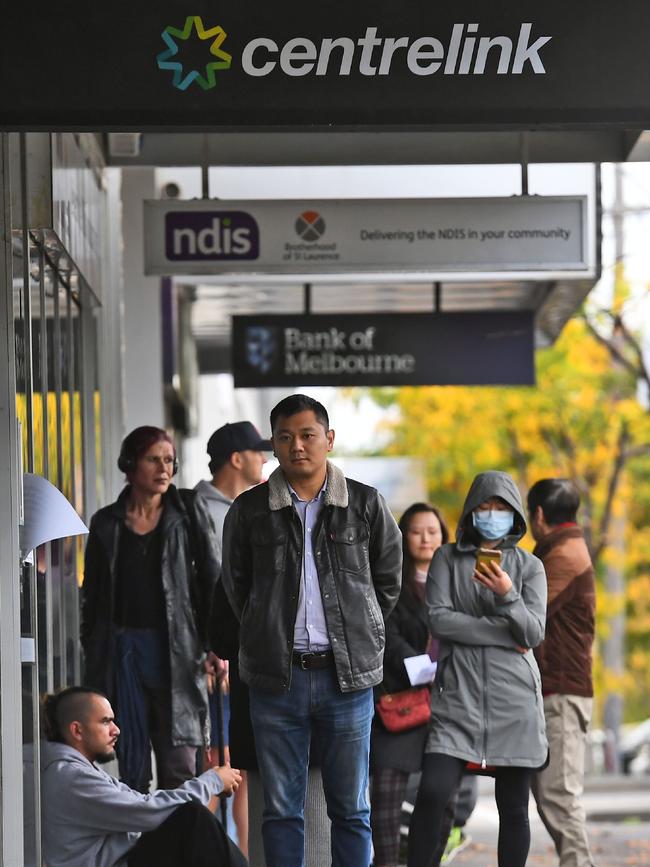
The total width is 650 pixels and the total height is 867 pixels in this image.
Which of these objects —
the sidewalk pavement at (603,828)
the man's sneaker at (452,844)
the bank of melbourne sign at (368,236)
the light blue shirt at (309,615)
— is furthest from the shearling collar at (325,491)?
the sidewalk pavement at (603,828)

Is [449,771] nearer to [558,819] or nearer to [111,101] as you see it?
[558,819]

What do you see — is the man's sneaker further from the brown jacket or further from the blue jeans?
the blue jeans

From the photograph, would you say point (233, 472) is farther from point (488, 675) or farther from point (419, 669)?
point (488, 675)

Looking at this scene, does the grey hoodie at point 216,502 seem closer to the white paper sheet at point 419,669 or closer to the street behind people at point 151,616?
Result: the street behind people at point 151,616

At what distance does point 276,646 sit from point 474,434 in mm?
22313

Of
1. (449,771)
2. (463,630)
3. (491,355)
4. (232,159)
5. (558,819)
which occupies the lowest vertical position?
(558,819)

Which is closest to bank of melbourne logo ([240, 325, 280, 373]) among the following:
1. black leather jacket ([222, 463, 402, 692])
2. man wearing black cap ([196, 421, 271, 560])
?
man wearing black cap ([196, 421, 271, 560])

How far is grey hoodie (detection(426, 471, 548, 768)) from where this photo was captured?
693 centimetres

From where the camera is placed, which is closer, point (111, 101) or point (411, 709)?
point (111, 101)

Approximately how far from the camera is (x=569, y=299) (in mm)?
14523

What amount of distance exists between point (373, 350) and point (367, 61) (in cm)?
808

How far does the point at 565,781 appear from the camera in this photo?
8.18m

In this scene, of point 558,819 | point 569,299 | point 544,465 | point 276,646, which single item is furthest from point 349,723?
point 544,465

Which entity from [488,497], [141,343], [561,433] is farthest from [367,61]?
[561,433]
